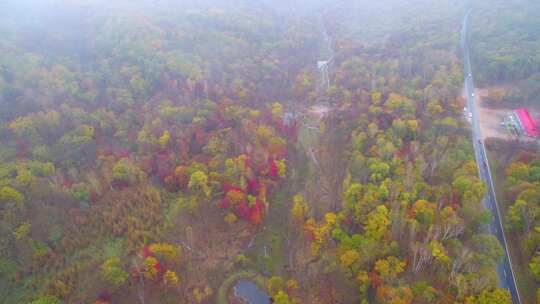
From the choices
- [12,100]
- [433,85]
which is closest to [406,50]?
[433,85]

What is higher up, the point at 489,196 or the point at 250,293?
the point at 489,196

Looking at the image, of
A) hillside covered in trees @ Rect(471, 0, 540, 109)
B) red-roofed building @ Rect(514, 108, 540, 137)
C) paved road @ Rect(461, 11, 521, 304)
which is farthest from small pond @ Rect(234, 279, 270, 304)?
hillside covered in trees @ Rect(471, 0, 540, 109)

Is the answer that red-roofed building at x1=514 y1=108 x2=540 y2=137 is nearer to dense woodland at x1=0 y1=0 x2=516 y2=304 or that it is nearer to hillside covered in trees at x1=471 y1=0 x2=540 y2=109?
hillside covered in trees at x1=471 y1=0 x2=540 y2=109

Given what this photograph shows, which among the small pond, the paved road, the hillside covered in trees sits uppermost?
the hillside covered in trees

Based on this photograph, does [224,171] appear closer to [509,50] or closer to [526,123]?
[526,123]

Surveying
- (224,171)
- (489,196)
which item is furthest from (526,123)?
(224,171)

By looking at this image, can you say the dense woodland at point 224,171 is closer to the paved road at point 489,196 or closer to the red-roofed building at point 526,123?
the paved road at point 489,196

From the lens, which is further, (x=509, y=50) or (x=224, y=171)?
(x=509, y=50)
